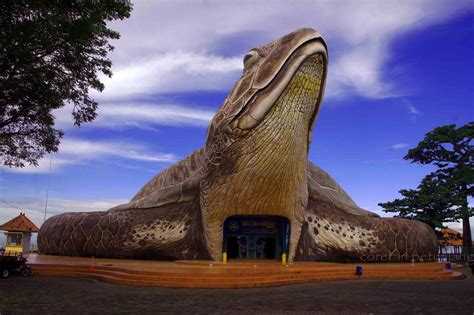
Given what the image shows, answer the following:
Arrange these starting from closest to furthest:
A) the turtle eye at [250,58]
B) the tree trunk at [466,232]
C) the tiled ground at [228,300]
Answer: the tiled ground at [228,300] < the turtle eye at [250,58] < the tree trunk at [466,232]

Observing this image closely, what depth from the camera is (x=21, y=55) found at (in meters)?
8.90

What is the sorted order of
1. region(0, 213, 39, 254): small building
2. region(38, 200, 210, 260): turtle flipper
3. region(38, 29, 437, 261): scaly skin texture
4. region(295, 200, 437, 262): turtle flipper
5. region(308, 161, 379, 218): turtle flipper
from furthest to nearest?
region(0, 213, 39, 254): small building < region(308, 161, 379, 218): turtle flipper < region(38, 200, 210, 260): turtle flipper < region(295, 200, 437, 262): turtle flipper < region(38, 29, 437, 261): scaly skin texture

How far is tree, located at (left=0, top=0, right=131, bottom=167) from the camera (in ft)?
28.0

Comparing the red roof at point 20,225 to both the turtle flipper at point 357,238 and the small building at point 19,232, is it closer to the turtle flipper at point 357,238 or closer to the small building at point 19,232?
the small building at point 19,232

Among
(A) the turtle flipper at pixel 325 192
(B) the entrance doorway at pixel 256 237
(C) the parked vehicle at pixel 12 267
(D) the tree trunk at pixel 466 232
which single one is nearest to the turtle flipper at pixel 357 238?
(A) the turtle flipper at pixel 325 192

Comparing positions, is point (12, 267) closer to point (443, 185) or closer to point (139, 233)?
point (139, 233)

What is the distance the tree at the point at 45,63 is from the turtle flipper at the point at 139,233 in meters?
6.06

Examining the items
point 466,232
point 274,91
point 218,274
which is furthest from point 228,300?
point 466,232

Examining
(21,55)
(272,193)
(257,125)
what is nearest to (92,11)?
(21,55)

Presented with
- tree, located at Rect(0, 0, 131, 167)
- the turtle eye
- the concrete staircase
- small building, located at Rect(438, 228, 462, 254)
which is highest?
the turtle eye

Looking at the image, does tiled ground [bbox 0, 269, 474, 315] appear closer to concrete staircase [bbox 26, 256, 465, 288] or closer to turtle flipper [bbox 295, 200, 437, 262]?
concrete staircase [bbox 26, 256, 465, 288]

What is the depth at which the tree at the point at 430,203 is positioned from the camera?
27.9m

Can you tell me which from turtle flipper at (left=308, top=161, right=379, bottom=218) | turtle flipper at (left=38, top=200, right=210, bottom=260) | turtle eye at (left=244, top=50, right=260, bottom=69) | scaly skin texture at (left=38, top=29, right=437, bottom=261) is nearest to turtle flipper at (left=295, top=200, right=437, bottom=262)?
scaly skin texture at (left=38, top=29, right=437, bottom=261)

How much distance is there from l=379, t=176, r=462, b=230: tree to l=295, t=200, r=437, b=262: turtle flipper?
9.47m
